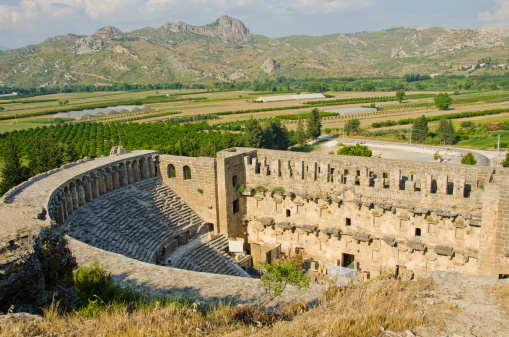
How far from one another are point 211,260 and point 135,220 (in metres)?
4.52

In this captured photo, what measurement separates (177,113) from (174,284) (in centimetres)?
8598

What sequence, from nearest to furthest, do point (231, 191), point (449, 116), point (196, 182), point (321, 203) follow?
1. point (321, 203)
2. point (231, 191)
3. point (196, 182)
4. point (449, 116)

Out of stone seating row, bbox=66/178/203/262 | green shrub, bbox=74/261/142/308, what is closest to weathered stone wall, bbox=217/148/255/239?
stone seating row, bbox=66/178/203/262

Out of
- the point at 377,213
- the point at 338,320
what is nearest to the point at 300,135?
the point at 377,213

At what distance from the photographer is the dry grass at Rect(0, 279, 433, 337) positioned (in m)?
7.22

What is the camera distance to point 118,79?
18588 centimetres

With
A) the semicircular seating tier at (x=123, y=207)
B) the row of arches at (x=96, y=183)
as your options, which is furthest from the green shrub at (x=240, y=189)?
the row of arches at (x=96, y=183)

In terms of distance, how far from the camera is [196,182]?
939 inches

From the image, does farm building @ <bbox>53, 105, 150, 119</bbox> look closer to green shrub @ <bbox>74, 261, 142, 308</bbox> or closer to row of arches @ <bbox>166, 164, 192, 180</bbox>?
row of arches @ <bbox>166, 164, 192, 180</bbox>

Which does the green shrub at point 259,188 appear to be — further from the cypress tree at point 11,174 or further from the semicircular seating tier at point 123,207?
the cypress tree at point 11,174

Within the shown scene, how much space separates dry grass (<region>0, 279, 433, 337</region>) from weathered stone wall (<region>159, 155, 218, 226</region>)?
14327 mm

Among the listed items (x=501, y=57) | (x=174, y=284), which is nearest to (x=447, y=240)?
(x=174, y=284)

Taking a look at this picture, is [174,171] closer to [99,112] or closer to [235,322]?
[235,322]

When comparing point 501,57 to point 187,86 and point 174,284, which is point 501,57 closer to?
point 187,86
